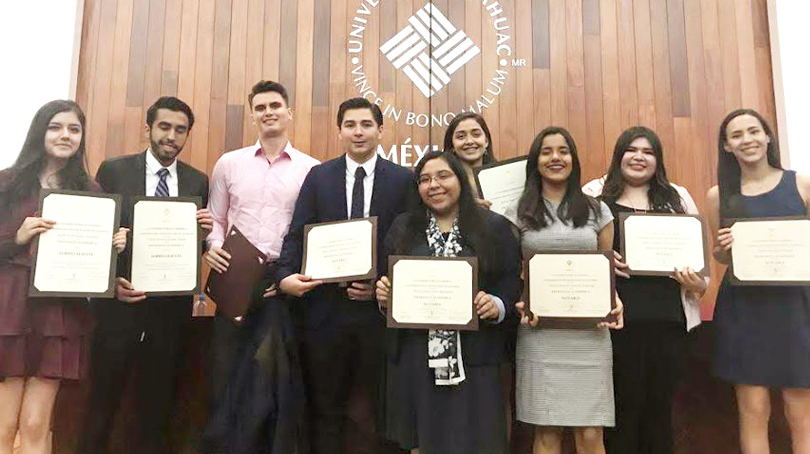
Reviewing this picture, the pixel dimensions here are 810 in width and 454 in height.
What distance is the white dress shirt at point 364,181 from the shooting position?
224 cm

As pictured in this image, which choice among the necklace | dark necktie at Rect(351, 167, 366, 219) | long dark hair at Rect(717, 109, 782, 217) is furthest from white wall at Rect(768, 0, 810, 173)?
dark necktie at Rect(351, 167, 366, 219)

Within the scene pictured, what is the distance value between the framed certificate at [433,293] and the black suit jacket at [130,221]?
0.94 m

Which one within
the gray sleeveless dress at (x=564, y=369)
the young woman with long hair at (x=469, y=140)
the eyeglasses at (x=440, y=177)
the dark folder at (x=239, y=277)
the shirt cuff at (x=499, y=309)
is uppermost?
the young woman with long hair at (x=469, y=140)

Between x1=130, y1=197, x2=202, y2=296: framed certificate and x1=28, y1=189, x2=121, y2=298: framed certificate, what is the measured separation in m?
0.10

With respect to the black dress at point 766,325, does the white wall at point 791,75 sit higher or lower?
higher

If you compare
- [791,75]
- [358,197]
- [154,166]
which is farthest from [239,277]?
[791,75]

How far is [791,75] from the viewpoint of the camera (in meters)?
3.89

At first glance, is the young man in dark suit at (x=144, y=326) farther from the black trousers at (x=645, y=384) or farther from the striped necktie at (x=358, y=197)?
the black trousers at (x=645, y=384)

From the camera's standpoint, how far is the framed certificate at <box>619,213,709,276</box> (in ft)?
6.76

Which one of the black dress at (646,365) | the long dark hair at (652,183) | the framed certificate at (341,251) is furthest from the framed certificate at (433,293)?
the long dark hair at (652,183)

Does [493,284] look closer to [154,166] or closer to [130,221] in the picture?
[130,221]

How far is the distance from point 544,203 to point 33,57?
3454 mm

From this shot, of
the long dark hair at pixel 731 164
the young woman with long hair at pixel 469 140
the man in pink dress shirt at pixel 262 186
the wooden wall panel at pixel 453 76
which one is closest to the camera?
the long dark hair at pixel 731 164

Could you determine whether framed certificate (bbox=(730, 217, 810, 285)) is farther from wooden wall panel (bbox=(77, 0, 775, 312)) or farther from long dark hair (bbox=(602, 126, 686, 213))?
wooden wall panel (bbox=(77, 0, 775, 312))
